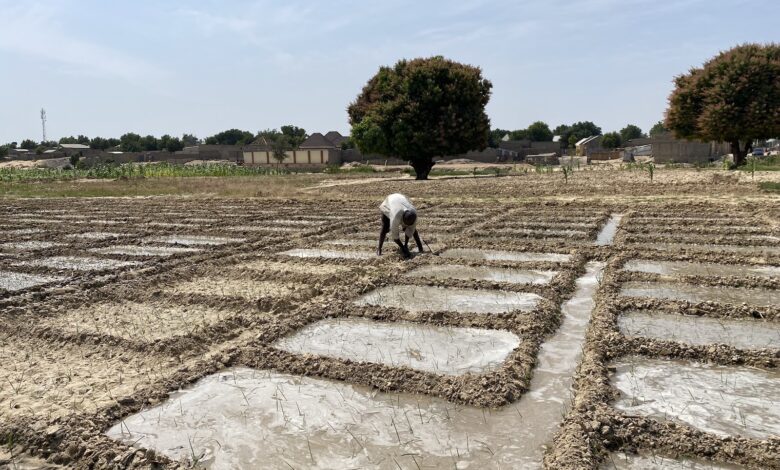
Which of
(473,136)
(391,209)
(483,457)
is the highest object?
(473,136)

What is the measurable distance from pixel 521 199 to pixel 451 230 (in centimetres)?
664

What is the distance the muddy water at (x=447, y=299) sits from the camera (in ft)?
19.7

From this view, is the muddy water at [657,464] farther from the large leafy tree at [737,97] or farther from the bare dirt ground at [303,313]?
the large leafy tree at [737,97]

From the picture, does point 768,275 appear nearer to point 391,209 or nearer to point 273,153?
point 391,209

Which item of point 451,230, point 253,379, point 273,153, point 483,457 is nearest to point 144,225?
point 451,230

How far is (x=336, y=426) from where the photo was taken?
3.55 m

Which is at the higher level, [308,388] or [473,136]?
[473,136]

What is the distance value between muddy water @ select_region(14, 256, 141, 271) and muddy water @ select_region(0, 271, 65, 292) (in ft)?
1.56

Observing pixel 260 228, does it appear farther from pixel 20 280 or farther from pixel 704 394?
pixel 704 394

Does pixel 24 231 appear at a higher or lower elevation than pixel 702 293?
higher

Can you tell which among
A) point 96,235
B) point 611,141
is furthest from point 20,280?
point 611,141

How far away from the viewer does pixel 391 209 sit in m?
8.06

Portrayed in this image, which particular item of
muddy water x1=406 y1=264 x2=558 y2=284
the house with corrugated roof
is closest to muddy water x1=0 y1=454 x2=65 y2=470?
muddy water x1=406 y1=264 x2=558 y2=284

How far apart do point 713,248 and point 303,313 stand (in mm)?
6776
